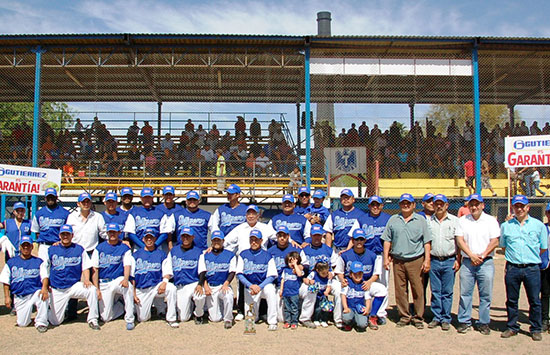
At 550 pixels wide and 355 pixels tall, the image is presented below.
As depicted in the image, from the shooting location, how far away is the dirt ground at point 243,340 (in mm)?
5312

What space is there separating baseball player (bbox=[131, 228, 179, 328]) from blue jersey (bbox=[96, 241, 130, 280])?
0.19m

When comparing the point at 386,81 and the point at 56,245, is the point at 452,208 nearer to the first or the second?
the point at 386,81

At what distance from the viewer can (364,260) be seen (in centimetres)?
641

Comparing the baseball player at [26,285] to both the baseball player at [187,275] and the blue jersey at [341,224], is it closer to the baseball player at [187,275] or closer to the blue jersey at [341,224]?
the baseball player at [187,275]

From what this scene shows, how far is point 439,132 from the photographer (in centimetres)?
1455

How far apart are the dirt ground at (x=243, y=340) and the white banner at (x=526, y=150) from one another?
4.32 metres

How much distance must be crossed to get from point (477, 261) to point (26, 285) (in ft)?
19.3

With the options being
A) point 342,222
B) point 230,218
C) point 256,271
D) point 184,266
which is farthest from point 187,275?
point 342,222

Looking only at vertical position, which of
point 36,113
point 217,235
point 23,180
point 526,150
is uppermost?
point 36,113

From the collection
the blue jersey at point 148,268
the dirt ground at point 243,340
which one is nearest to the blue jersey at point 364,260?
the dirt ground at point 243,340

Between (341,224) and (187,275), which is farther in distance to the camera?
(341,224)

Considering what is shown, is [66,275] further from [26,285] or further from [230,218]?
[230,218]

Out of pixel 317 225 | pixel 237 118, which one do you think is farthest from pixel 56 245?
pixel 237 118

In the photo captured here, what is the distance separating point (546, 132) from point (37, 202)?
14758 millimetres
